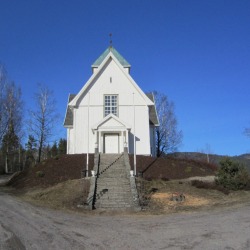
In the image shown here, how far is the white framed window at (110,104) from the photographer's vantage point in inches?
1283

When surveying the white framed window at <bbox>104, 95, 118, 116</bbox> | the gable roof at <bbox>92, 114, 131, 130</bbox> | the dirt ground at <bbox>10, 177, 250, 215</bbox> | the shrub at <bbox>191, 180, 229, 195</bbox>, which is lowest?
the dirt ground at <bbox>10, 177, 250, 215</bbox>

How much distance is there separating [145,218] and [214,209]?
357cm

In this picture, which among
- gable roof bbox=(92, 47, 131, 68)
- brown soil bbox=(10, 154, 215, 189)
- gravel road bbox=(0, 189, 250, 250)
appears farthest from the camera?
gable roof bbox=(92, 47, 131, 68)

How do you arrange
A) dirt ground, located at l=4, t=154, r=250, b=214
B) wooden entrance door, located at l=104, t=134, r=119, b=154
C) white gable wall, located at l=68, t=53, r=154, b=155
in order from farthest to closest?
white gable wall, located at l=68, t=53, r=154, b=155 < wooden entrance door, located at l=104, t=134, r=119, b=154 < dirt ground, located at l=4, t=154, r=250, b=214

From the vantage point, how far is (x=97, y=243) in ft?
30.9

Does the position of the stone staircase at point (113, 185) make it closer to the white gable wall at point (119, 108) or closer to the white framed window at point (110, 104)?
the white gable wall at point (119, 108)

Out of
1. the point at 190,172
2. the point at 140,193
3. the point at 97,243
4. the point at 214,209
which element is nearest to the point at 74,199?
the point at 140,193

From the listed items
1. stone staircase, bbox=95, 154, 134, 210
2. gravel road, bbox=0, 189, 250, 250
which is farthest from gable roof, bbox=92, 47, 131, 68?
gravel road, bbox=0, 189, 250, 250

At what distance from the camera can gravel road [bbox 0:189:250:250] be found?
30.5 feet

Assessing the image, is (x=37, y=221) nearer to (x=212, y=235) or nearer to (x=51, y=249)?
(x=51, y=249)

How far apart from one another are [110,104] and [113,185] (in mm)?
12952

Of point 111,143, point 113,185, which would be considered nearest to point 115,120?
point 111,143

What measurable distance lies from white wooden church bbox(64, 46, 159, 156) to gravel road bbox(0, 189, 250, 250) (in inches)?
622

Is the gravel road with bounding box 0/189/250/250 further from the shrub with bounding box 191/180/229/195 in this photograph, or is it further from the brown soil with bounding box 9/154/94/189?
the brown soil with bounding box 9/154/94/189
